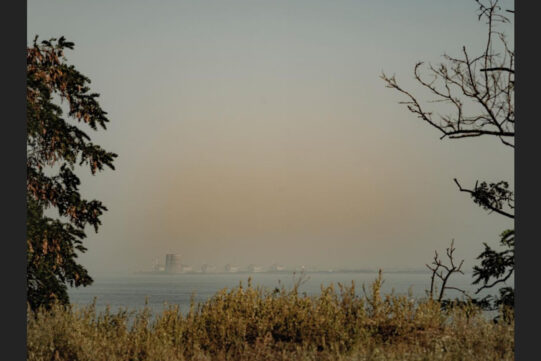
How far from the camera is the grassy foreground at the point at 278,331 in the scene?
24.9ft

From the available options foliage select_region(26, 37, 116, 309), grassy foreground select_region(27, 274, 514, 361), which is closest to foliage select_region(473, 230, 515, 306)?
grassy foreground select_region(27, 274, 514, 361)

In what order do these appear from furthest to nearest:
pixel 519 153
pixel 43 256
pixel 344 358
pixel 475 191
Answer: pixel 475 191 → pixel 43 256 → pixel 519 153 → pixel 344 358

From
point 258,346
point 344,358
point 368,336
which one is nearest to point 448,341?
point 368,336

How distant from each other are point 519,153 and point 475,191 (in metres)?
3.78

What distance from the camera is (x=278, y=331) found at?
8.71 m

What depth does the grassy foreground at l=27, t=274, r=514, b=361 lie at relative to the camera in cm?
759

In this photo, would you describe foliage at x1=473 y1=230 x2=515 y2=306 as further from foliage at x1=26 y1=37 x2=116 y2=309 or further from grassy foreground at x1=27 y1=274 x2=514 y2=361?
foliage at x1=26 y1=37 x2=116 y2=309

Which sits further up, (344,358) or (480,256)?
(480,256)

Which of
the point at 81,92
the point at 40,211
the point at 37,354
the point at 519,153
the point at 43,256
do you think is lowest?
the point at 37,354

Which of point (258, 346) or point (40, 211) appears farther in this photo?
point (40, 211)

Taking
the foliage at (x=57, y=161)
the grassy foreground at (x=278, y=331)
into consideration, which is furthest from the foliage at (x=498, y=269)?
the foliage at (x=57, y=161)

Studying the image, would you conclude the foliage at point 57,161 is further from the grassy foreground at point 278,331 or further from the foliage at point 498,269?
the foliage at point 498,269

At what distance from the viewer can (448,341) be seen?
7.95m

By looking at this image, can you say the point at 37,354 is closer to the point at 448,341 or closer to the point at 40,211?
the point at 40,211
